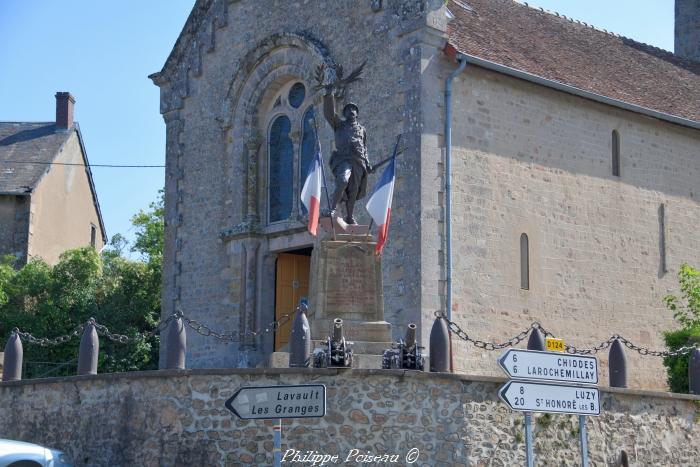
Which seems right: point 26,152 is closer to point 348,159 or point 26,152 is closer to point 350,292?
point 348,159

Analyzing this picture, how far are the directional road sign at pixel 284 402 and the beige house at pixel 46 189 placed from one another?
916 inches

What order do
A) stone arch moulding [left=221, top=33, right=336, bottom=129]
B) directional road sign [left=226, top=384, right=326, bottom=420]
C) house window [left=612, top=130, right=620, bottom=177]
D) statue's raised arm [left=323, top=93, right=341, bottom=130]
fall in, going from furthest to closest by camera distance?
house window [left=612, top=130, right=620, bottom=177]
stone arch moulding [left=221, top=33, right=336, bottom=129]
statue's raised arm [left=323, top=93, right=341, bottom=130]
directional road sign [left=226, top=384, right=326, bottom=420]

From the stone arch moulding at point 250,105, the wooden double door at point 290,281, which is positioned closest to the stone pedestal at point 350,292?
the wooden double door at point 290,281

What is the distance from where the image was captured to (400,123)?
20.9 m

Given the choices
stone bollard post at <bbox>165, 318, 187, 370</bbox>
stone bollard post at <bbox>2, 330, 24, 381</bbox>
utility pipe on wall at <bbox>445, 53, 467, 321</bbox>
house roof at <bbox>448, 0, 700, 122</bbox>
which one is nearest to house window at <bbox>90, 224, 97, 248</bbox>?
house roof at <bbox>448, 0, 700, 122</bbox>

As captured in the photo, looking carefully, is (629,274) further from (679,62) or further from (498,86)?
(679,62)

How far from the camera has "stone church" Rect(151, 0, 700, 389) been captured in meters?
20.8

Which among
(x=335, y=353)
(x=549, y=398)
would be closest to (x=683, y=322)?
(x=335, y=353)

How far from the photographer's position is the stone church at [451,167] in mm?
20781

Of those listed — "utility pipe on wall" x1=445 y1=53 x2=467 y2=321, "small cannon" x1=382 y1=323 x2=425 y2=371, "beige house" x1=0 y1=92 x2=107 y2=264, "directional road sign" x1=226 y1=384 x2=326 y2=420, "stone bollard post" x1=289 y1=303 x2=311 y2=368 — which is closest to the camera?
"directional road sign" x1=226 y1=384 x2=326 y2=420

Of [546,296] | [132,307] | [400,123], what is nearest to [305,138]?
[400,123]

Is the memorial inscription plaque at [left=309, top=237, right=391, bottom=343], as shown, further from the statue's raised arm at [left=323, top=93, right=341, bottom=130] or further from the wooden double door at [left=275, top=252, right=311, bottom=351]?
the wooden double door at [left=275, top=252, right=311, bottom=351]

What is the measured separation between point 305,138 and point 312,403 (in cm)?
1249

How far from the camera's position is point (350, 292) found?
16.1 m
